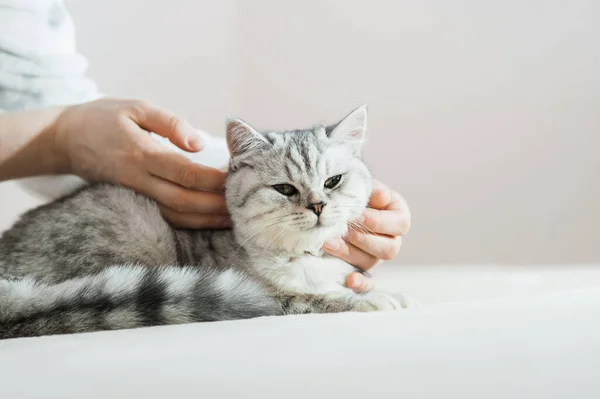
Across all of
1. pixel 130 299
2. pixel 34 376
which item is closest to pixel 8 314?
pixel 130 299

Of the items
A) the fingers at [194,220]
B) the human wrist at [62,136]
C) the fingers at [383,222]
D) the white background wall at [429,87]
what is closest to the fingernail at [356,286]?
the fingers at [383,222]

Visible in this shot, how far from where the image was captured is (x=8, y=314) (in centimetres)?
86

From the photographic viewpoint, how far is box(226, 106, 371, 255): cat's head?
1.17 metres

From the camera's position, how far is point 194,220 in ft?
4.25

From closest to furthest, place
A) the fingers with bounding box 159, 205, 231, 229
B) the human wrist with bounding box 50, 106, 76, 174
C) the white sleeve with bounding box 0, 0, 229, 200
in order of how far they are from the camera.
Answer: the fingers with bounding box 159, 205, 231, 229 < the human wrist with bounding box 50, 106, 76, 174 < the white sleeve with bounding box 0, 0, 229, 200

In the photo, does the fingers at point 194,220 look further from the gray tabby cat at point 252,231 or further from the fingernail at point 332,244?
the fingernail at point 332,244

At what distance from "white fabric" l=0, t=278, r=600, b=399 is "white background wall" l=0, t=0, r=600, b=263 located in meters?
1.60

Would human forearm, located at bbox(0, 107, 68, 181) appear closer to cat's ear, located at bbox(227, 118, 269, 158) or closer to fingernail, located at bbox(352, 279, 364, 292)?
cat's ear, located at bbox(227, 118, 269, 158)

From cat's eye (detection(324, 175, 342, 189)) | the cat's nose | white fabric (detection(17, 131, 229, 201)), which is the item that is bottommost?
white fabric (detection(17, 131, 229, 201))

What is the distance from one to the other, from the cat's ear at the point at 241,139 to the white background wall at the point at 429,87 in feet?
3.88

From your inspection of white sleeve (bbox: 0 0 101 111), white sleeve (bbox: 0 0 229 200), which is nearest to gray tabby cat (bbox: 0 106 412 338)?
white sleeve (bbox: 0 0 229 200)

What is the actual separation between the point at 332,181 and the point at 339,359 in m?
0.70

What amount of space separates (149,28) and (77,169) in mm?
1376

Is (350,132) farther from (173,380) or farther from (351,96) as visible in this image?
(351,96)
